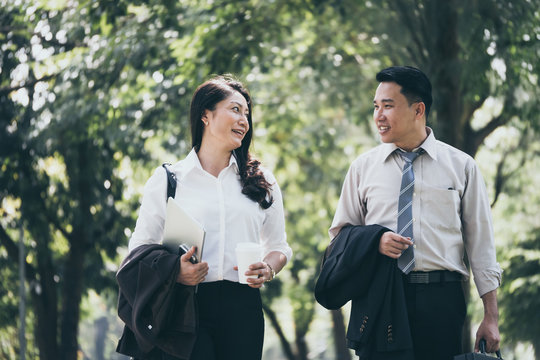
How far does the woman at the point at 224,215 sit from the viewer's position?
411 centimetres

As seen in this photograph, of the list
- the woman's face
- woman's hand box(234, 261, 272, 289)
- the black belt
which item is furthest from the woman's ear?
the black belt

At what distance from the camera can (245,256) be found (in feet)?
12.9

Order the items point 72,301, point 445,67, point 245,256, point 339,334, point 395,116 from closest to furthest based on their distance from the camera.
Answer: point 245,256 → point 395,116 → point 445,67 → point 72,301 → point 339,334

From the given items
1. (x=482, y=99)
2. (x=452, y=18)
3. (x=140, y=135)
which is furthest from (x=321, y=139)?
(x=452, y=18)

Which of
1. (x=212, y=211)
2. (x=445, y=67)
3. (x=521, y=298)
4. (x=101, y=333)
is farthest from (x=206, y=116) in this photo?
(x=101, y=333)

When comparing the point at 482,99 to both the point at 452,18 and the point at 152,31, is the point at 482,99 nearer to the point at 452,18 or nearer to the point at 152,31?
the point at 452,18

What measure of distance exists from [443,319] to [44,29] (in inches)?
324

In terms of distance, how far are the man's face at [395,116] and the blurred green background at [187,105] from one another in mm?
4467

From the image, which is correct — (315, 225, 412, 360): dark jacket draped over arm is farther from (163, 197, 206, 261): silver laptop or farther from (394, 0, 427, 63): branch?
(394, 0, 427, 63): branch

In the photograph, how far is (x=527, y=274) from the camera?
14.8m

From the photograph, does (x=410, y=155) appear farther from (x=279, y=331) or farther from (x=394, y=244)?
(x=279, y=331)

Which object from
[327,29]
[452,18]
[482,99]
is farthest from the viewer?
[327,29]

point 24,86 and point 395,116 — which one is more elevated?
point 24,86

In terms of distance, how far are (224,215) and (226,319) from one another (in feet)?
1.72
